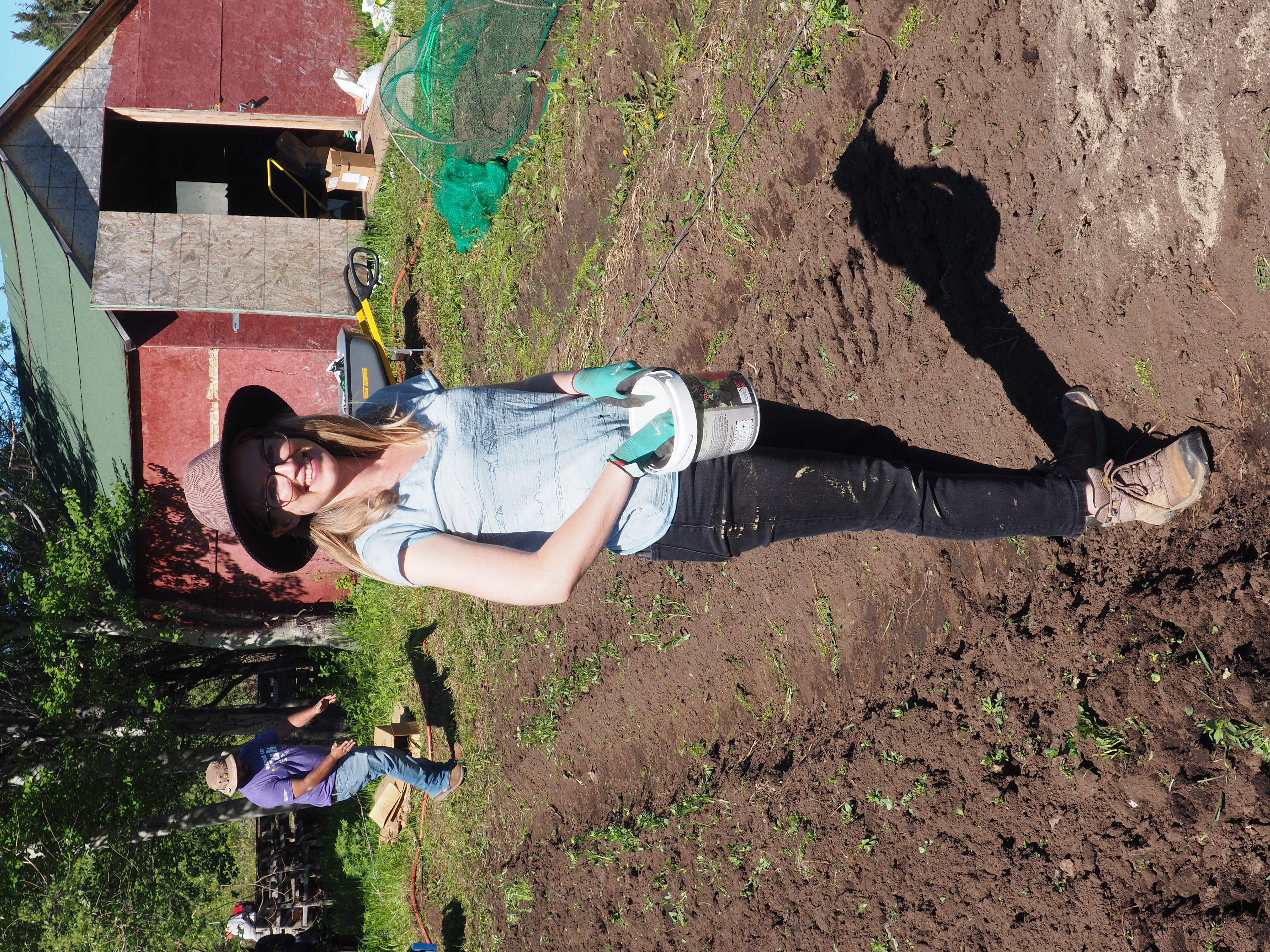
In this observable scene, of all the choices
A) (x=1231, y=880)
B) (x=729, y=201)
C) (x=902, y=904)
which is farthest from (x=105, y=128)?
(x=1231, y=880)

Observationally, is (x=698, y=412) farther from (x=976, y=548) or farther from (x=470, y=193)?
(x=470, y=193)

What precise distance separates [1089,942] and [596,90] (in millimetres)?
5830

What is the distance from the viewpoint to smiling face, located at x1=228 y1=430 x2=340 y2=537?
2.29 m

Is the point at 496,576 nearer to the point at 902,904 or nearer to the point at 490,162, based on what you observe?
the point at 902,904

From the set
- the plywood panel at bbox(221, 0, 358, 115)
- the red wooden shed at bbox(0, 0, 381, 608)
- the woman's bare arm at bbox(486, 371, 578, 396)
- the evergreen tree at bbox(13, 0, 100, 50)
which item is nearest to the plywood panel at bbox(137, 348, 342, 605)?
the red wooden shed at bbox(0, 0, 381, 608)

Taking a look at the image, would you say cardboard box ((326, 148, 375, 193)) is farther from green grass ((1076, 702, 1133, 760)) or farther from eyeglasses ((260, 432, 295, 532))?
green grass ((1076, 702, 1133, 760))

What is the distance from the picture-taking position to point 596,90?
6.18m

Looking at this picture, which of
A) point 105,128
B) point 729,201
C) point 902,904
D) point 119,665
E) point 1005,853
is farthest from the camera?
point 105,128

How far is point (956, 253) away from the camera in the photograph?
11.2 feet

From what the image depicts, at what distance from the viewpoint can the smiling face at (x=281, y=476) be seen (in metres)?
2.29

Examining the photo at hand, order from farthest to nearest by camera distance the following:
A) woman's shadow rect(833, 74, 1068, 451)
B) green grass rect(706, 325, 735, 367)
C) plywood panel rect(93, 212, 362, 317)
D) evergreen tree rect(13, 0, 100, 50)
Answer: evergreen tree rect(13, 0, 100, 50)
plywood panel rect(93, 212, 362, 317)
green grass rect(706, 325, 735, 367)
woman's shadow rect(833, 74, 1068, 451)

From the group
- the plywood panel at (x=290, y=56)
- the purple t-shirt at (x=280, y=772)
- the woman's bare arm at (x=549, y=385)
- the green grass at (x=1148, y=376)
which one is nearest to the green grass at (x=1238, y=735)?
the green grass at (x=1148, y=376)

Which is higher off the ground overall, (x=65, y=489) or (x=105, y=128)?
(x=105, y=128)

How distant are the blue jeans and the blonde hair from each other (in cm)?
562
